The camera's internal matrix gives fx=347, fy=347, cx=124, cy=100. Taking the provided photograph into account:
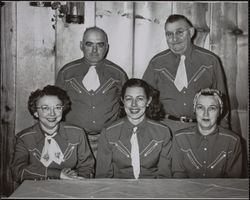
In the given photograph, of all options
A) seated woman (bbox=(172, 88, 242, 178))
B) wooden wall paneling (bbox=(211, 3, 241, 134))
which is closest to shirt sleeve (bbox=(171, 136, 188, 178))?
seated woman (bbox=(172, 88, 242, 178))

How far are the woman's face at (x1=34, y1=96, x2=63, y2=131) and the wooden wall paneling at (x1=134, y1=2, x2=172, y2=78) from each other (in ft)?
1.34

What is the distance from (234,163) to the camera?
1.58 meters

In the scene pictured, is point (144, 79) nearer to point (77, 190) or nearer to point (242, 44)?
point (242, 44)

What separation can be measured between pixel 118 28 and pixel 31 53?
17.0 inches

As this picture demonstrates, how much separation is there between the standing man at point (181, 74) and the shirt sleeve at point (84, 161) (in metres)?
0.40

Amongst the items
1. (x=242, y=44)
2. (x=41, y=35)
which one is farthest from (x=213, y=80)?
(x=41, y=35)

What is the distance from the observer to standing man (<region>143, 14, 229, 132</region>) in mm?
1671

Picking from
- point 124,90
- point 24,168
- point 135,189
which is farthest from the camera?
point 124,90

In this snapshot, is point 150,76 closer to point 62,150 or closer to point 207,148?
point 207,148

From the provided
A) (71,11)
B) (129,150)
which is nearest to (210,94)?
(129,150)

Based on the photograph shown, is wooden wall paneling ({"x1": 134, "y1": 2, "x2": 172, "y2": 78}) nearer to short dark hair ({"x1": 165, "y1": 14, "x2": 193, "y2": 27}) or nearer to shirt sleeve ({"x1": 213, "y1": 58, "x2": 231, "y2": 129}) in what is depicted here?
short dark hair ({"x1": 165, "y1": 14, "x2": 193, "y2": 27})

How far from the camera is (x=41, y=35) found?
64.7 inches

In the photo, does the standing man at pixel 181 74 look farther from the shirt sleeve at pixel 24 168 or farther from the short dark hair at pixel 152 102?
the shirt sleeve at pixel 24 168

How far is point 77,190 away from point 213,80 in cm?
91
